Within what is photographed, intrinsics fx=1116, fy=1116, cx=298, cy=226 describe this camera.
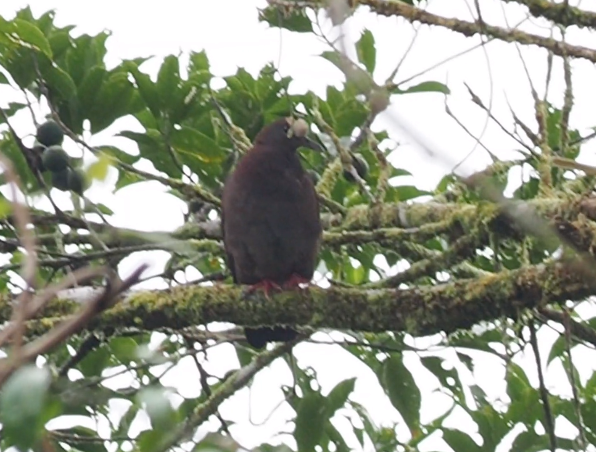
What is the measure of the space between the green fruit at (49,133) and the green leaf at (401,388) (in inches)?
59.3

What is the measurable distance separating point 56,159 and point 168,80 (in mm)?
715

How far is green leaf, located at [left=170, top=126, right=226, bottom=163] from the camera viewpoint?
4520mm

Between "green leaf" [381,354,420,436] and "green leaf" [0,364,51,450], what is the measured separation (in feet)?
10.2

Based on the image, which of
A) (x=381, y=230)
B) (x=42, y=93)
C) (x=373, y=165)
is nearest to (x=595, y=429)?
(x=381, y=230)

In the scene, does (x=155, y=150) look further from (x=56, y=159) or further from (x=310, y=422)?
(x=310, y=422)

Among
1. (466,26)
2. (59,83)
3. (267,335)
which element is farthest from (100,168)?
(59,83)

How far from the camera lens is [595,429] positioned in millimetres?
4086

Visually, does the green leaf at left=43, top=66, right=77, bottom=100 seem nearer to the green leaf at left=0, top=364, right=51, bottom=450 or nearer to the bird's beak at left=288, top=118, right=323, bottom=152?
the bird's beak at left=288, top=118, right=323, bottom=152

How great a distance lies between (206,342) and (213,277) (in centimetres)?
37

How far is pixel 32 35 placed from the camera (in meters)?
4.37

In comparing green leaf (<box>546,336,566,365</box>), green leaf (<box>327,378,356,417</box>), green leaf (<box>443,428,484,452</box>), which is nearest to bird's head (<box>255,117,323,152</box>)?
green leaf (<box>327,378,356,417</box>)

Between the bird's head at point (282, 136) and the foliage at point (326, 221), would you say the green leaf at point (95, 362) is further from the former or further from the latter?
the bird's head at point (282, 136)

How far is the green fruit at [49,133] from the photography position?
416 centimetres

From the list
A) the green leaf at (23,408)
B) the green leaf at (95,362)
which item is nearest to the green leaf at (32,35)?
the green leaf at (95,362)
